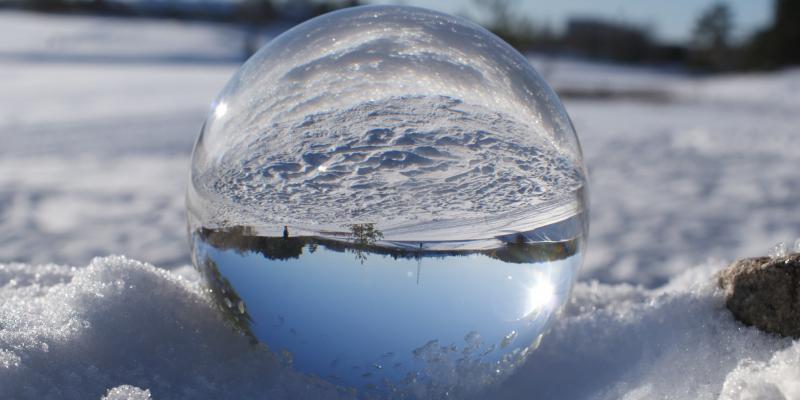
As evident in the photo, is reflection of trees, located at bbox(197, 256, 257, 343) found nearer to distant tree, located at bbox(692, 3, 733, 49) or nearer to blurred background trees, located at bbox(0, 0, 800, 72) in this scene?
blurred background trees, located at bbox(0, 0, 800, 72)

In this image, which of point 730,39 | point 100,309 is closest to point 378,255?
point 100,309

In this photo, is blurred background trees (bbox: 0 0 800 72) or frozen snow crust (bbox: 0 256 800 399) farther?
blurred background trees (bbox: 0 0 800 72)

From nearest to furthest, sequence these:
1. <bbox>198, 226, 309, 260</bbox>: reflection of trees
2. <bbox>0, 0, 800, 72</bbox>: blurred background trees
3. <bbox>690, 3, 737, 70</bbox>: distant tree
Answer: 1. <bbox>198, 226, 309, 260</bbox>: reflection of trees
2. <bbox>0, 0, 800, 72</bbox>: blurred background trees
3. <bbox>690, 3, 737, 70</bbox>: distant tree

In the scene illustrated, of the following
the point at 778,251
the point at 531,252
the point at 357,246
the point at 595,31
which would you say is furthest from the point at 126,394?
the point at 595,31

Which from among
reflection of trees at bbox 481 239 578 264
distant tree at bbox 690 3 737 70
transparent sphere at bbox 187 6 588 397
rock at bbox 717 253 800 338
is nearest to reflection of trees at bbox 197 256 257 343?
transparent sphere at bbox 187 6 588 397

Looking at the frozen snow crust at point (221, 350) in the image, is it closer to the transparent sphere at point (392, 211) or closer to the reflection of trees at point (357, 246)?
the transparent sphere at point (392, 211)

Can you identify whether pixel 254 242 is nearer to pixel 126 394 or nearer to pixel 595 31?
pixel 126 394

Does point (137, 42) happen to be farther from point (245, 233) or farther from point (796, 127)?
point (245, 233)
